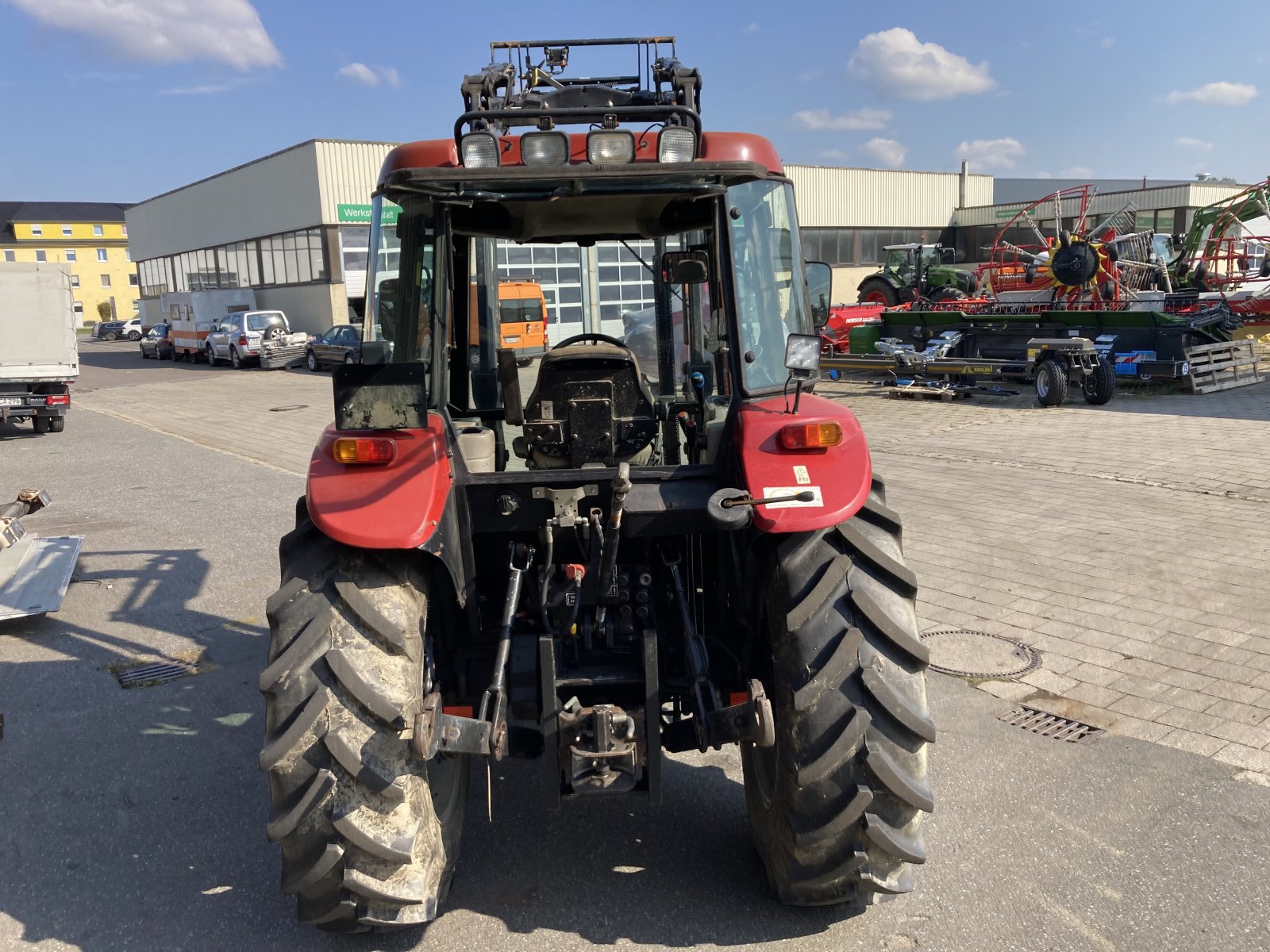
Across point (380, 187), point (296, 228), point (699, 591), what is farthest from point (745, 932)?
point (296, 228)

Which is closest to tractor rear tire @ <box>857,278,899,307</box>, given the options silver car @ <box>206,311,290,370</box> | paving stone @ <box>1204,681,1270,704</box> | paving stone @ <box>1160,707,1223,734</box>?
silver car @ <box>206,311,290,370</box>

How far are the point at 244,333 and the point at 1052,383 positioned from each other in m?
24.5

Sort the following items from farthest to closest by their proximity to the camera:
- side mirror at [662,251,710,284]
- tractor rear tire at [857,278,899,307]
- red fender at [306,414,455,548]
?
tractor rear tire at [857,278,899,307]
side mirror at [662,251,710,284]
red fender at [306,414,455,548]

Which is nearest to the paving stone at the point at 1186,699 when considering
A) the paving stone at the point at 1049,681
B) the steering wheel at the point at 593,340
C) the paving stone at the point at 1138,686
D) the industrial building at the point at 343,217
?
the paving stone at the point at 1138,686

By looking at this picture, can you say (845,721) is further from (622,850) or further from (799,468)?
(622,850)

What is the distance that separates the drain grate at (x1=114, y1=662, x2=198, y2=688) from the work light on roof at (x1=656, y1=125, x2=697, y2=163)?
13.2 ft

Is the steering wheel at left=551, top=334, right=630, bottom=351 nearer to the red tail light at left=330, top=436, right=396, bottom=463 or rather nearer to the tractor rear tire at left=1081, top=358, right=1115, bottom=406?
the red tail light at left=330, top=436, right=396, bottom=463

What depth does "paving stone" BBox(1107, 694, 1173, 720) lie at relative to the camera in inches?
186

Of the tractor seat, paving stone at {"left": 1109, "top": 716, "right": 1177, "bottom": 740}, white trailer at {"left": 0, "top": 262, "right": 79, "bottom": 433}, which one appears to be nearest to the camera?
the tractor seat

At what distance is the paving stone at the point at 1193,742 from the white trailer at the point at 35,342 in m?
16.4

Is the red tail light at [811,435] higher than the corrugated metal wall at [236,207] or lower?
lower

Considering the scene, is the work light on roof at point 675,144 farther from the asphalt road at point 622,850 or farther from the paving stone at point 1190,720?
the paving stone at point 1190,720

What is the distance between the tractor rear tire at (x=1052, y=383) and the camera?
602 inches

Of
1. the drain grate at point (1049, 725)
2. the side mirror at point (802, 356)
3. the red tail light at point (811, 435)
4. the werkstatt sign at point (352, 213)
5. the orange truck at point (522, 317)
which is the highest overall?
the werkstatt sign at point (352, 213)
